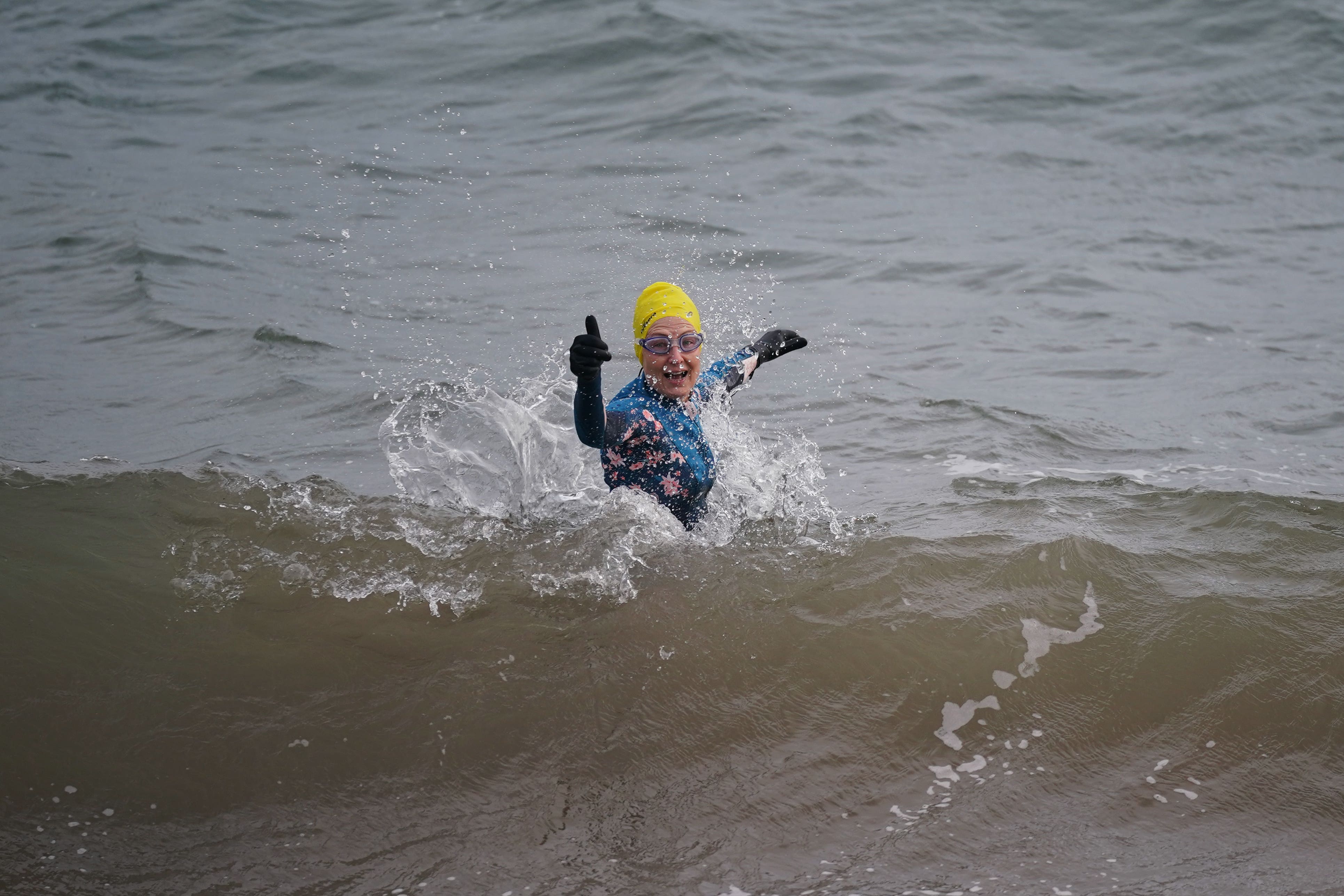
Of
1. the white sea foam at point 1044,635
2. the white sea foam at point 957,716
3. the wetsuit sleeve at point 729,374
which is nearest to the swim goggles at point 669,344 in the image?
the wetsuit sleeve at point 729,374

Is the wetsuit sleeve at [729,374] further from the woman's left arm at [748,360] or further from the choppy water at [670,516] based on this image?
the choppy water at [670,516]

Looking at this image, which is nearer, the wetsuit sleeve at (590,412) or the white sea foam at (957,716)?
the white sea foam at (957,716)

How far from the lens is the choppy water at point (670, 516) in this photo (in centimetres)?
381

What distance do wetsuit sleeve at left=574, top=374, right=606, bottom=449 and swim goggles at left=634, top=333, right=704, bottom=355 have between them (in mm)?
549

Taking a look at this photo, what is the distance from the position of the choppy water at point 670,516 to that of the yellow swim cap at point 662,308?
31.2 inches

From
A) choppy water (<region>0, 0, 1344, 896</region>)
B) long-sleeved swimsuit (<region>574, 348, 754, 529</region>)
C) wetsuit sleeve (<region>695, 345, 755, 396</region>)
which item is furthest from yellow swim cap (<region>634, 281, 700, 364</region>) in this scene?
choppy water (<region>0, 0, 1344, 896</region>)

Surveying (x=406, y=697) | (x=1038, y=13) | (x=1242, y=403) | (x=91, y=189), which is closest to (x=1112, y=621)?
(x=406, y=697)

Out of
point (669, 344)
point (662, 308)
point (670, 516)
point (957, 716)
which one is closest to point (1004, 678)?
point (957, 716)

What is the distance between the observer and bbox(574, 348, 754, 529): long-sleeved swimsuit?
545 cm

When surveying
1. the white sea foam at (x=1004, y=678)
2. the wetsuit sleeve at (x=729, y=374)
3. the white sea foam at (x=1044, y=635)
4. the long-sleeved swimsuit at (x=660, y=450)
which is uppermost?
the wetsuit sleeve at (x=729, y=374)

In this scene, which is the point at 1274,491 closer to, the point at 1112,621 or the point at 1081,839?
the point at 1112,621

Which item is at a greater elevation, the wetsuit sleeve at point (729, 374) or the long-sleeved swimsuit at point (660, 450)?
the wetsuit sleeve at point (729, 374)

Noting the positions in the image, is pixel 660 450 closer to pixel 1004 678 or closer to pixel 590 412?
pixel 590 412

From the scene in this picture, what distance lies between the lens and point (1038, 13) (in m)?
18.8
